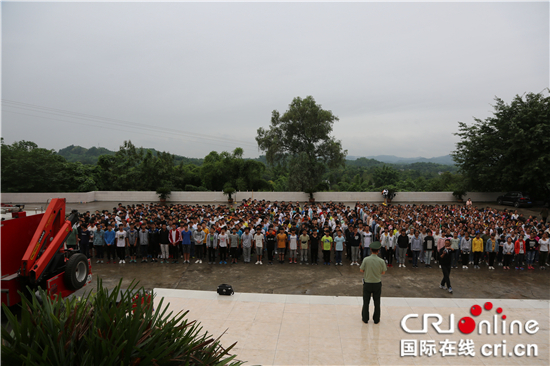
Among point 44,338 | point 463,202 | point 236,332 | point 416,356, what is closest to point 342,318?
point 416,356

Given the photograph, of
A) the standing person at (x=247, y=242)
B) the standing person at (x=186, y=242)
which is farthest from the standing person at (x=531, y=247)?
the standing person at (x=186, y=242)

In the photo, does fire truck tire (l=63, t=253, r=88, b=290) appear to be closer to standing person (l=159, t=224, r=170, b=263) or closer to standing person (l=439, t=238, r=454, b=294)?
standing person (l=159, t=224, r=170, b=263)

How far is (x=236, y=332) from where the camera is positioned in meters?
6.60

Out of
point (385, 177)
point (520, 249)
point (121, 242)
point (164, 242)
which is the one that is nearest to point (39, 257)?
point (121, 242)

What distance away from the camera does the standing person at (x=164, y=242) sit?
1213 centimetres

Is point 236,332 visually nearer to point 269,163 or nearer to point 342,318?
point 342,318

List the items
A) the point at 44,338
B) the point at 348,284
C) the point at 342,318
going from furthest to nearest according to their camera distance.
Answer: the point at 348,284
the point at 342,318
the point at 44,338

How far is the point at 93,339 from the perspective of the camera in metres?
2.92

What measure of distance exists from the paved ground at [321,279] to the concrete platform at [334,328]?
1.11 metres

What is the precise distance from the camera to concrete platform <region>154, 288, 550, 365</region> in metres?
5.75

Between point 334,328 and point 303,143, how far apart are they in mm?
32809

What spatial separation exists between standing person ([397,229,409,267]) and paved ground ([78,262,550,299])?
37cm

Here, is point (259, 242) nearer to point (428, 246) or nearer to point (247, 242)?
point (247, 242)

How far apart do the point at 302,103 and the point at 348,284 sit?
30278 mm
